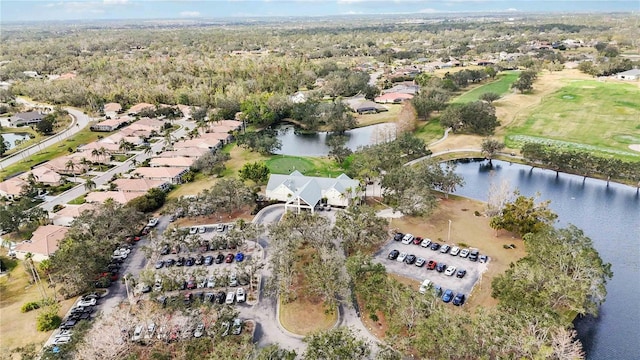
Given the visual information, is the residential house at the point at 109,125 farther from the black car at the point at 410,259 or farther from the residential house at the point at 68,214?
the black car at the point at 410,259

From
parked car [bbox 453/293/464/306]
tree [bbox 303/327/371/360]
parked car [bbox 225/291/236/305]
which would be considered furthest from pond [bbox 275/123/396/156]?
tree [bbox 303/327/371/360]

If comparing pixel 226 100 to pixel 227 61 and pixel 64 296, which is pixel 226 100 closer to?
pixel 227 61

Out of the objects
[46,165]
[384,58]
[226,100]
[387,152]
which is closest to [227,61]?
[226,100]

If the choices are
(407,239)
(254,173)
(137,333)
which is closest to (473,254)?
(407,239)

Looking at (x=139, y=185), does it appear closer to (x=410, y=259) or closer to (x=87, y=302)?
(x=87, y=302)

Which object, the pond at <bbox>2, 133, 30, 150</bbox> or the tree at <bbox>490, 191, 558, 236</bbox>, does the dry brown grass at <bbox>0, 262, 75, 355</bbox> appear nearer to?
the tree at <bbox>490, 191, 558, 236</bbox>

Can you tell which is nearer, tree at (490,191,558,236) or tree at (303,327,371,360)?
tree at (303,327,371,360)
